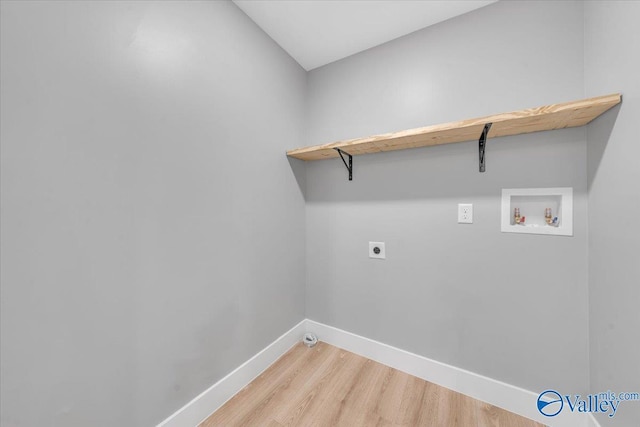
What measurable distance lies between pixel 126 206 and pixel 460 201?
185 centimetres

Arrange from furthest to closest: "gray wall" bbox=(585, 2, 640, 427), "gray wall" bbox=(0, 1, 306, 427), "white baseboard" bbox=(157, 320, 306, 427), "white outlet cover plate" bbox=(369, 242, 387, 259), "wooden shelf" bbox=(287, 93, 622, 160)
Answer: "white outlet cover plate" bbox=(369, 242, 387, 259), "white baseboard" bbox=(157, 320, 306, 427), "wooden shelf" bbox=(287, 93, 622, 160), "gray wall" bbox=(585, 2, 640, 427), "gray wall" bbox=(0, 1, 306, 427)

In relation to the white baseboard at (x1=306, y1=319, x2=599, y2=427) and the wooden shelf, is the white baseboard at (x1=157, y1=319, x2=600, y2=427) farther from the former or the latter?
the wooden shelf

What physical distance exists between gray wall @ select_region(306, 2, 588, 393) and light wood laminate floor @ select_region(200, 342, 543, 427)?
0.22 meters

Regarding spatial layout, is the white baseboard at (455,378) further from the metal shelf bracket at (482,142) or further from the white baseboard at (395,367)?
the metal shelf bracket at (482,142)

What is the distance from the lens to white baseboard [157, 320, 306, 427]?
1232 mm

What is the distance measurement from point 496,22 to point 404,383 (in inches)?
94.5

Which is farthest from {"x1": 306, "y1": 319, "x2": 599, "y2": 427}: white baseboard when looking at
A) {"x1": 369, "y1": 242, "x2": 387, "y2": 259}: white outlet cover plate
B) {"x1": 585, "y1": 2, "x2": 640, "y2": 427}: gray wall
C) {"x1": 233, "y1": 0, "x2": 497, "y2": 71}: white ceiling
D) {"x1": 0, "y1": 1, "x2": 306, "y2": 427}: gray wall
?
{"x1": 233, "y1": 0, "x2": 497, "y2": 71}: white ceiling

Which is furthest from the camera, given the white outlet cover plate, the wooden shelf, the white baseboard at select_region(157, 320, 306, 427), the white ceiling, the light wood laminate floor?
the white outlet cover plate

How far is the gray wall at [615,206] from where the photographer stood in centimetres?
92

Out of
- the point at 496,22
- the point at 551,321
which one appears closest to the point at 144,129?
the point at 496,22

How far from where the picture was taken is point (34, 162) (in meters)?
0.81

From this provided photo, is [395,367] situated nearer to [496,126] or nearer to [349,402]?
[349,402]

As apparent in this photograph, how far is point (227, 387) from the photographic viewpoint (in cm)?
145

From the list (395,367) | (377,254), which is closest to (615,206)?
(377,254)
